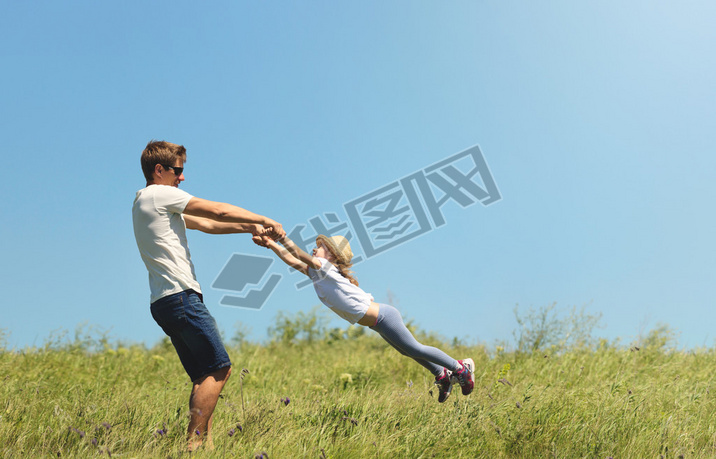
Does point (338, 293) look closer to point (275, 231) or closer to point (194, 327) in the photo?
point (275, 231)

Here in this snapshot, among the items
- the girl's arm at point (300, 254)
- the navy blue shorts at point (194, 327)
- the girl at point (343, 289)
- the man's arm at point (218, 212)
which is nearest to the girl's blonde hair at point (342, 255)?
the girl at point (343, 289)

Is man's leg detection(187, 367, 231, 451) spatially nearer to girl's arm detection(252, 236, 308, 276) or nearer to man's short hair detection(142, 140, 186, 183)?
girl's arm detection(252, 236, 308, 276)

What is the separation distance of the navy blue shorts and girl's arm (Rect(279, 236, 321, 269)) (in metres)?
0.97

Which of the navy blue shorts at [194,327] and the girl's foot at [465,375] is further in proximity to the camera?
the girl's foot at [465,375]

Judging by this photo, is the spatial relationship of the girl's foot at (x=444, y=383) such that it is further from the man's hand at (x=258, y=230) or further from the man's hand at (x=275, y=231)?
the man's hand at (x=258, y=230)

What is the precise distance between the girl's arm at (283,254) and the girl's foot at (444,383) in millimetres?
1763

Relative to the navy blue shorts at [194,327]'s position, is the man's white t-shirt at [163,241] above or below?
above

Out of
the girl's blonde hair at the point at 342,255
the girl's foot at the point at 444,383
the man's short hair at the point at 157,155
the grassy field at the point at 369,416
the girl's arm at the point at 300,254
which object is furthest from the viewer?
the girl's foot at the point at 444,383

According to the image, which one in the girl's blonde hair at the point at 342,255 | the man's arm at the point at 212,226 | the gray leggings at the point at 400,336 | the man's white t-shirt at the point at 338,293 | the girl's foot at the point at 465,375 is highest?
the man's arm at the point at 212,226

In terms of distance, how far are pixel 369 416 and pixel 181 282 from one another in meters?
1.97

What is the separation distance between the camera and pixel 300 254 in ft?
17.0

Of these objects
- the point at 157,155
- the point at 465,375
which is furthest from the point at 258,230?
the point at 465,375

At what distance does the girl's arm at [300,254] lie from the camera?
516cm

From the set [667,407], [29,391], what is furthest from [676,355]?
[29,391]
